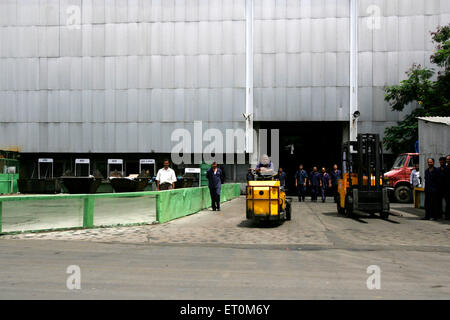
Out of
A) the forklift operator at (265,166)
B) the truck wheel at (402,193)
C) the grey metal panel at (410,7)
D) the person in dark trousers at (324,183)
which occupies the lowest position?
the truck wheel at (402,193)

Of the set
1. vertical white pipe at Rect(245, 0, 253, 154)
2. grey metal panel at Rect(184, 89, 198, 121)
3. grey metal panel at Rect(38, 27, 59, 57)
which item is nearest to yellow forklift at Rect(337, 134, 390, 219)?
vertical white pipe at Rect(245, 0, 253, 154)

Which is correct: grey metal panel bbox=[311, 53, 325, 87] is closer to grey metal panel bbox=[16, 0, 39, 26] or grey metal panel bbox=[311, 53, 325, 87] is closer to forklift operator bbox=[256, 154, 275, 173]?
forklift operator bbox=[256, 154, 275, 173]

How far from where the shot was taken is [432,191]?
46.2 feet

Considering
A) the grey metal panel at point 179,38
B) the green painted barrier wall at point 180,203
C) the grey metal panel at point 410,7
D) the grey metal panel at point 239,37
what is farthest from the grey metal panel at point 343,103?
the green painted barrier wall at point 180,203

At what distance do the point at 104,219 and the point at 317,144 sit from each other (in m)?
31.2

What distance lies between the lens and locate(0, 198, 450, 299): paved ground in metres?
5.28

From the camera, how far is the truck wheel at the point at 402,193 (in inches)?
896

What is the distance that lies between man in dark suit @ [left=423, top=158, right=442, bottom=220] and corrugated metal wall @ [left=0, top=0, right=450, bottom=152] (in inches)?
712

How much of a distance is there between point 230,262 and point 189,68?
2748 cm

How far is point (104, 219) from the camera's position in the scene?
11531 millimetres

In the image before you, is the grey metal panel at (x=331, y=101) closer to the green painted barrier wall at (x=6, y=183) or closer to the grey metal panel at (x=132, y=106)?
the grey metal panel at (x=132, y=106)

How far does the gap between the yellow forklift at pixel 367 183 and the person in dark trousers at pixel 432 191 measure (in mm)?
1335

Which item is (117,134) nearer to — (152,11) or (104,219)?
(152,11)

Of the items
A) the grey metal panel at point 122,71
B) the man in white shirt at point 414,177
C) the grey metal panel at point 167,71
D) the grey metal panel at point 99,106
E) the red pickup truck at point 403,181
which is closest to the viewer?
the man in white shirt at point 414,177
